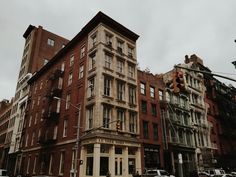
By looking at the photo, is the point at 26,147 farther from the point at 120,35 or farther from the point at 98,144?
the point at 120,35

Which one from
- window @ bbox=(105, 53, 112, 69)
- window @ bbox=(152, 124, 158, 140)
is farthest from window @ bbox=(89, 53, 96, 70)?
window @ bbox=(152, 124, 158, 140)

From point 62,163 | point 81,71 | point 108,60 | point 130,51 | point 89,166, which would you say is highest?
point 130,51

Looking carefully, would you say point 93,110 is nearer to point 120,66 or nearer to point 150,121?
point 120,66

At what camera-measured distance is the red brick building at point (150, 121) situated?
104 feet

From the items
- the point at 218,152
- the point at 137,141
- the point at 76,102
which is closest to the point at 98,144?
the point at 137,141

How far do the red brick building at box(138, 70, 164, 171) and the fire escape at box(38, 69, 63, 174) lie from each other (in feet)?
44.5

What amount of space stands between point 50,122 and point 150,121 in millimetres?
16948

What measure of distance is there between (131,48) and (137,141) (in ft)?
50.4

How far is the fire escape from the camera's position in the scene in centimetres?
3528

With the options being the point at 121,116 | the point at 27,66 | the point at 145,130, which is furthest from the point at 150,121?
the point at 27,66

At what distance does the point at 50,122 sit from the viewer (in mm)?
37812

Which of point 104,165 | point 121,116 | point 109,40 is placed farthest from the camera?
point 109,40

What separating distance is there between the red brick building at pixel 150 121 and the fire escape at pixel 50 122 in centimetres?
1356

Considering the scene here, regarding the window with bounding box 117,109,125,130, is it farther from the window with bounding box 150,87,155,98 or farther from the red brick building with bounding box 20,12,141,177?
the window with bounding box 150,87,155,98
